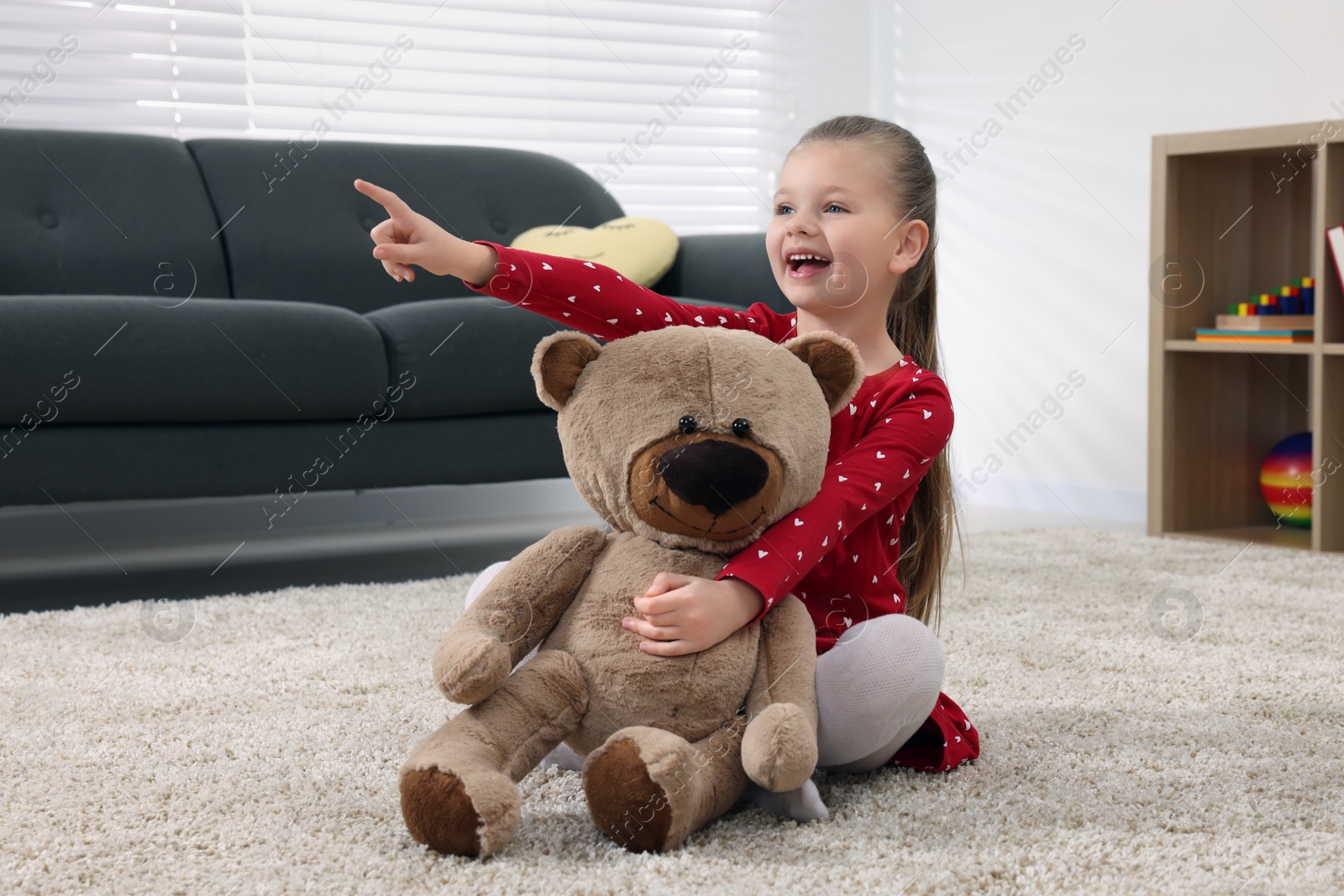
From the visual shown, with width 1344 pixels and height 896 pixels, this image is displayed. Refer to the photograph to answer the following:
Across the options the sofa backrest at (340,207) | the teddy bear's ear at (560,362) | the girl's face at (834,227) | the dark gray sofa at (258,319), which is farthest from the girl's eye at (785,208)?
the sofa backrest at (340,207)

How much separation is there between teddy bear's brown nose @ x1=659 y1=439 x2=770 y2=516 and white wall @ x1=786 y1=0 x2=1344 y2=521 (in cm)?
205

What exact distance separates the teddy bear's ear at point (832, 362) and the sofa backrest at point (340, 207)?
5.33 ft

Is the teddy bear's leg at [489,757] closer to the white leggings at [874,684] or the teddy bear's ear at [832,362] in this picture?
the white leggings at [874,684]

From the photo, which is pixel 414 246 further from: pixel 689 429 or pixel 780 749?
pixel 780 749

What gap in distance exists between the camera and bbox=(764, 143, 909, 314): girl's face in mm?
963

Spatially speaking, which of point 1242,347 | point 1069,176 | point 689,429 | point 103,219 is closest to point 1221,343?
point 1242,347

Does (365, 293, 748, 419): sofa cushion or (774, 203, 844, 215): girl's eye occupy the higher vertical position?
(774, 203, 844, 215): girl's eye

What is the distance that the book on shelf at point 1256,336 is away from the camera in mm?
2215

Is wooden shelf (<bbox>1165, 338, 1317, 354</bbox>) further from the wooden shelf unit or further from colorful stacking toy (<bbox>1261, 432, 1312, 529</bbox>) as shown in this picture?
colorful stacking toy (<bbox>1261, 432, 1312, 529</bbox>)

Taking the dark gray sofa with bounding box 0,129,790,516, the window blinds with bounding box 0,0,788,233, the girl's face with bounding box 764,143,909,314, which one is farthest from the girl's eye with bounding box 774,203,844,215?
the window blinds with bounding box 0,0,788,233

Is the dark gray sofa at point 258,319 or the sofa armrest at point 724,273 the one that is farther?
the sofa armrest at point 724,273

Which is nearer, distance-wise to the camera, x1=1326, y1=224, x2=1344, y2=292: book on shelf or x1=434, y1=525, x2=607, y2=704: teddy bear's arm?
x1=434, y1=525, x2=607, y2=704: teddy bear's arm

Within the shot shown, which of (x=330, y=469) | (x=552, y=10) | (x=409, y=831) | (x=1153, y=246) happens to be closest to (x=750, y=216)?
→ (x=552, y=10)

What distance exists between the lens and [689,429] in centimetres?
79
